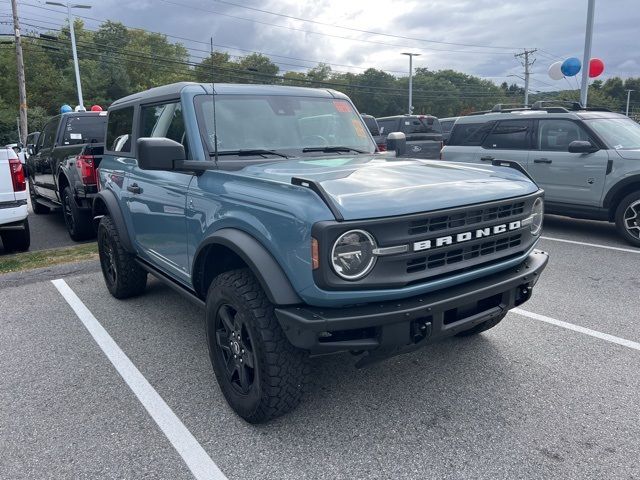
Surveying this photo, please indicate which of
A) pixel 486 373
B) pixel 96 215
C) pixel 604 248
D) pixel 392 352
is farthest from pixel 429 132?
pixel 392 352

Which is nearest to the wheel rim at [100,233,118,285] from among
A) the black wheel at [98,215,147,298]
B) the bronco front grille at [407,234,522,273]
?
the black wheel at [98,215,147,298]

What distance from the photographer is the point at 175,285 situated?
3.81 meters

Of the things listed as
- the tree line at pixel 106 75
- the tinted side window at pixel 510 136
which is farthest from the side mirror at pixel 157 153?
the tree line at pixel 106 75

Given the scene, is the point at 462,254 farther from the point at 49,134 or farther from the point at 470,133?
the point at 49,134

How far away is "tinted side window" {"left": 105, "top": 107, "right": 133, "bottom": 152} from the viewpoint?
15.1 feet

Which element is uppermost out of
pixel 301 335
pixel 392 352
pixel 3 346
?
pixel 301 335

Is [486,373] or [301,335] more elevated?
[301,335]

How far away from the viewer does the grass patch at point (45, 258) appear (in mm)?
6478

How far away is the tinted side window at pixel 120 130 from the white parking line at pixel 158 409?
1649 mm

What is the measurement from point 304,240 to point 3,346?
3.18m

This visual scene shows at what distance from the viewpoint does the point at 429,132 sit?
44.7ft

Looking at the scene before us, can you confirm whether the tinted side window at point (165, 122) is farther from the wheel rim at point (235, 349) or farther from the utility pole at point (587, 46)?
the utility pole at point (587, 46)

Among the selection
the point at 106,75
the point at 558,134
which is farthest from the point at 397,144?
the point at 106,75

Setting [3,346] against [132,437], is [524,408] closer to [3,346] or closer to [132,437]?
[132,437]
